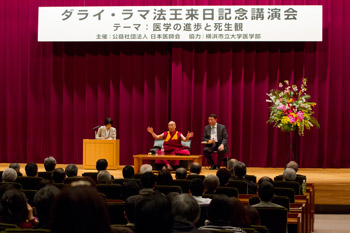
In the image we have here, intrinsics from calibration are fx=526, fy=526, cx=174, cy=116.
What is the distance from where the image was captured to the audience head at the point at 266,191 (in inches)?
143

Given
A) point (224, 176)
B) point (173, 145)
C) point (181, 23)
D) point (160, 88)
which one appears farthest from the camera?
point (160, 88)

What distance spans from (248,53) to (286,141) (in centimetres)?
181

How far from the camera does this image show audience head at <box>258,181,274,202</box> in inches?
143

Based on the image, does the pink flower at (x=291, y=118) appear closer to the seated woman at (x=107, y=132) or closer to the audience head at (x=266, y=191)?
the seated woman at (x=107, y=132)

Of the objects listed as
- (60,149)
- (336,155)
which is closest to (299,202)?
(336,155)

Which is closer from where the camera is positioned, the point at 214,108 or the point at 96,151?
the point at 96,151

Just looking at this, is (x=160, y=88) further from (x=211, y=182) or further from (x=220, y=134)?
(x=211, y=182)

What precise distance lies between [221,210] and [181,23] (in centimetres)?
724

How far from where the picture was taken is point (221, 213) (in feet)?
8.64

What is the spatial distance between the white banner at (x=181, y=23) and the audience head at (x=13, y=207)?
7037mm

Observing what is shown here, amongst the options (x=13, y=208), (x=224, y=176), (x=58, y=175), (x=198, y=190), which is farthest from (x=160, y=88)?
(x=13, y=208)

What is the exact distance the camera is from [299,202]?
4.57 meters

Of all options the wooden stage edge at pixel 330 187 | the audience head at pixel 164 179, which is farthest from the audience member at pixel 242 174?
the wooden stage edge at pixel 330 187

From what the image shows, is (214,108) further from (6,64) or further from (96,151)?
(6,64)
